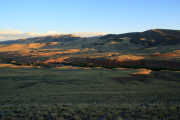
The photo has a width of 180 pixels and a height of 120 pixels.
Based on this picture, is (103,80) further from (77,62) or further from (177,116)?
(77,62)

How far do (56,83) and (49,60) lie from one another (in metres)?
34.7

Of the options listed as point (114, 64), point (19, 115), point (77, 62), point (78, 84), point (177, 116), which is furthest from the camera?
point (77, 62)

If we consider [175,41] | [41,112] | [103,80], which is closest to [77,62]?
[103,80]

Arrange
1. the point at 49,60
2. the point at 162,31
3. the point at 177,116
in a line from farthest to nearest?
1. the point at 162,31
2. the point at 49,60
3. the point at 177,116

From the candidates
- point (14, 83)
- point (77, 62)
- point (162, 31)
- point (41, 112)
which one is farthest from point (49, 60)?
point (162, 31)

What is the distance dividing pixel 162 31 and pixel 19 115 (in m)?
114

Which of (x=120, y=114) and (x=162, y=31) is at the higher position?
(x=162, y=31)

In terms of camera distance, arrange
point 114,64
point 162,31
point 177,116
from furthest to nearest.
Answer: point 162,31, point 114,64, point 177,116

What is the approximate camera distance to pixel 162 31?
111m

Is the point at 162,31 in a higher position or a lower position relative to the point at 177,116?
higher

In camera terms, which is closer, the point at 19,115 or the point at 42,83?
the point at 19,115

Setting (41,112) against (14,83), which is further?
(14,83)

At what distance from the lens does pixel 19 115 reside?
9.96 metres

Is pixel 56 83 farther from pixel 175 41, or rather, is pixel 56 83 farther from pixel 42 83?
pixel 175 41
